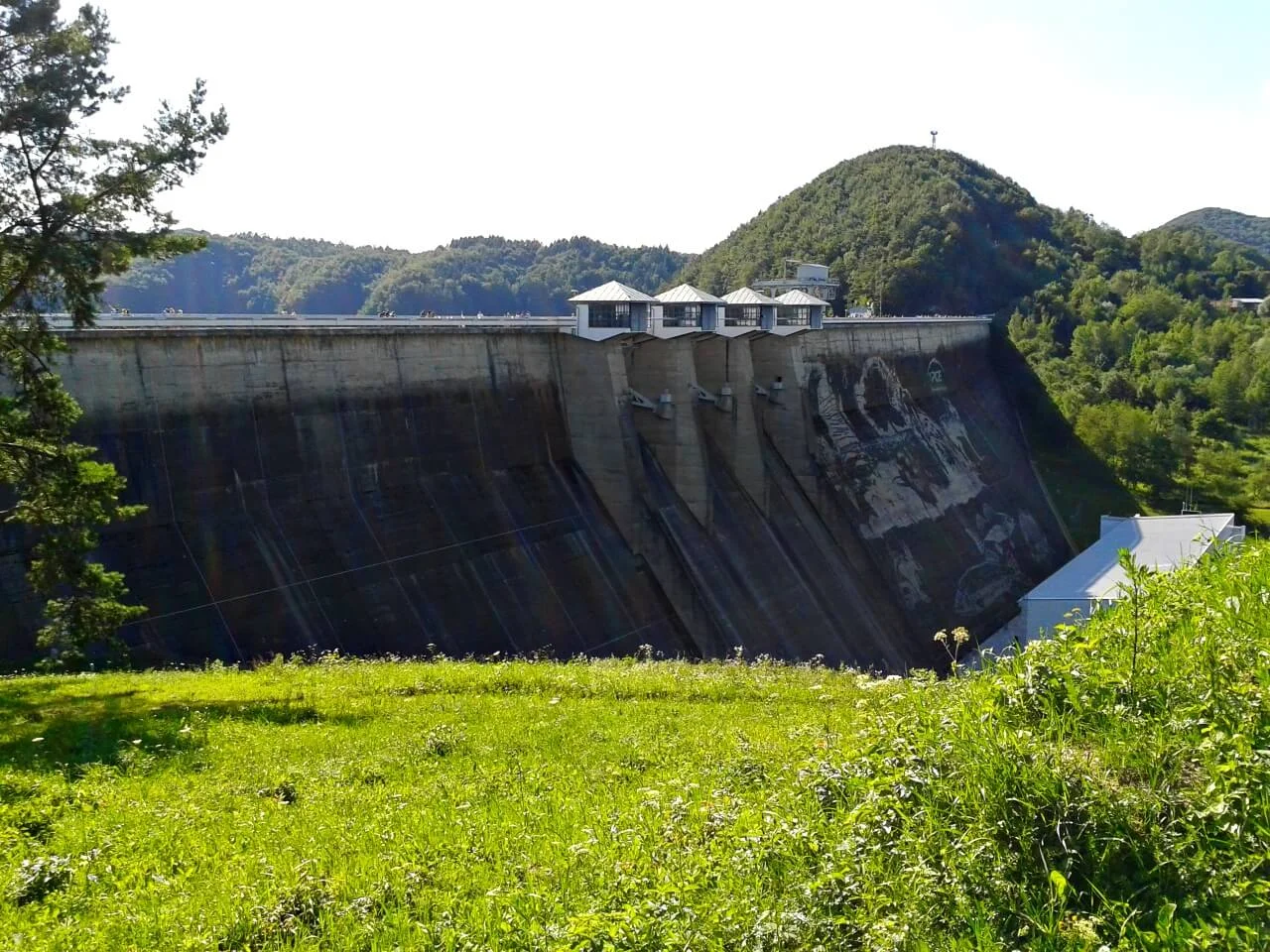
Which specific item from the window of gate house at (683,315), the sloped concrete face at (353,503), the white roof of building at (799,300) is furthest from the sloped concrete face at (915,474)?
the sloped concrete face at (353,503)

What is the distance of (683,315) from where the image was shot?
28750 millimetres

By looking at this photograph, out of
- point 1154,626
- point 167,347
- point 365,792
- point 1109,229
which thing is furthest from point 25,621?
point 1109,229

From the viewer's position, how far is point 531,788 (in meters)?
7.48

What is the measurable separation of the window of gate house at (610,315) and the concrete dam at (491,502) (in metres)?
0.69

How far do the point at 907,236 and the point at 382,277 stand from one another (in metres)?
57.1

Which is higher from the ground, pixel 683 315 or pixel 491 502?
pixel 683 315

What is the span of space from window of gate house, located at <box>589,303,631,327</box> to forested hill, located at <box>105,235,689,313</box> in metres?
73.9

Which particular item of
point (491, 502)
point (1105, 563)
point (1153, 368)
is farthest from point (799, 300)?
point (1153, 368)

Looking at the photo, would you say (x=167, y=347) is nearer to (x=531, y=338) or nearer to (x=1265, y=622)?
(x=531, y=338)

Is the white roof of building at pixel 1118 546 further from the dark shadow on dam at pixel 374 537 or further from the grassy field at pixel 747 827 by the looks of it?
the grassy field at pixel 747 827

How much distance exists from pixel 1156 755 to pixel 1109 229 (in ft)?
397

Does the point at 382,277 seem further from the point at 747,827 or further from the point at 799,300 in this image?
the point at 747,827

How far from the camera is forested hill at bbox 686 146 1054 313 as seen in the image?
82.4 meters

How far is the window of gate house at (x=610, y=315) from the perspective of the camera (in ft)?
83.3
